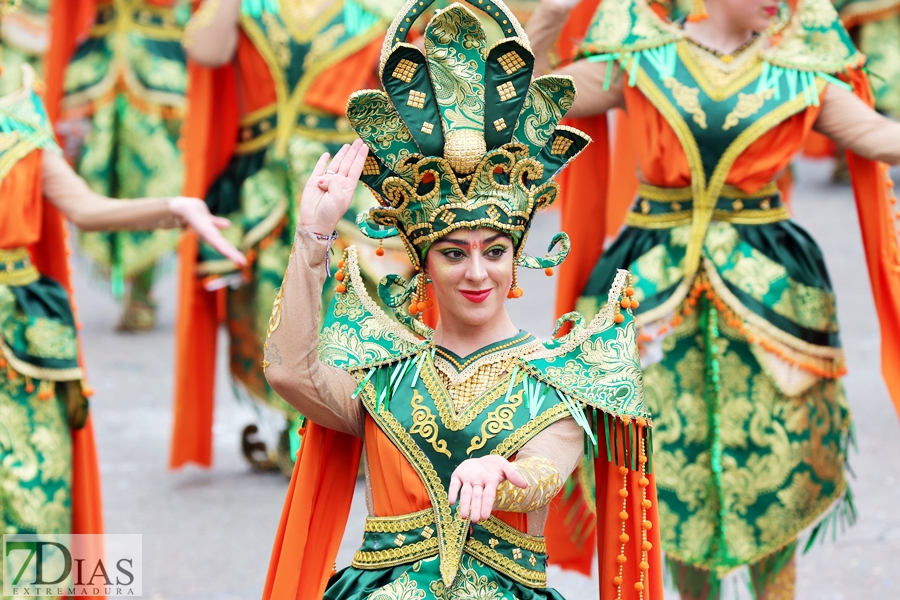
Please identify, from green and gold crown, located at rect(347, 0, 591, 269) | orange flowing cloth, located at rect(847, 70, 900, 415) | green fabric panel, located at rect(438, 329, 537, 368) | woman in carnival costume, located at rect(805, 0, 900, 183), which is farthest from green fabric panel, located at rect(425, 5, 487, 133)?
woman in carnival costume, located at rect(805, 0, 900, 183)

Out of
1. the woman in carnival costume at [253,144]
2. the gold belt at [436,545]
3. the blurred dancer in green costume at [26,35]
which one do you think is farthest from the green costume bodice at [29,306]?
the blurred dancer in green costume at [26,35]

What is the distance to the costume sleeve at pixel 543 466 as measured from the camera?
2615 mm

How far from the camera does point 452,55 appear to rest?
2793mm

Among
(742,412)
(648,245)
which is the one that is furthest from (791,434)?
(648,245)

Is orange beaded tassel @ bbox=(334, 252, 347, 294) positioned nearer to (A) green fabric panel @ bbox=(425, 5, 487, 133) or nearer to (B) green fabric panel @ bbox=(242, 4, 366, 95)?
(A) green fabric panel @ bbox=(425, 5, 487, 133)

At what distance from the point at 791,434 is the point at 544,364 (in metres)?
1.54

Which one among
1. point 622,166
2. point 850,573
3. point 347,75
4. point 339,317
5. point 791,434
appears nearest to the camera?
point 339,317

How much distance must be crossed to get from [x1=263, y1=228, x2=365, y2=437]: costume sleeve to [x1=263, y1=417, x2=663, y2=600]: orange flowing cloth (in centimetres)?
21

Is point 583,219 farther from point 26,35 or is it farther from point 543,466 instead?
point 26,35

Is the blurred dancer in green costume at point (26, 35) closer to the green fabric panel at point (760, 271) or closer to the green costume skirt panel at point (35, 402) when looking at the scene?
the green costume skirt panel at point (35, 402)

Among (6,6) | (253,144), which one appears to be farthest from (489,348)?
(253,144)

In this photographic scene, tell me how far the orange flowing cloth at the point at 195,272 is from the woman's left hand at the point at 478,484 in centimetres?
324

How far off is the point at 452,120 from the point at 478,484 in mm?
704

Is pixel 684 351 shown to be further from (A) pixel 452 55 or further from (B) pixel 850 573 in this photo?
(A) pixel 452 55
